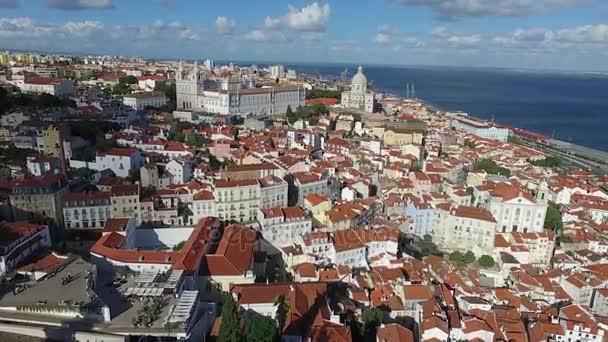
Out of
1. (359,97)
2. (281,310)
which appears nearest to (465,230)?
(281,310)

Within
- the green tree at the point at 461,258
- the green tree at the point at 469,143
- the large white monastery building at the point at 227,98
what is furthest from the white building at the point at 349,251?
the large white monastery building at the point at 227,98

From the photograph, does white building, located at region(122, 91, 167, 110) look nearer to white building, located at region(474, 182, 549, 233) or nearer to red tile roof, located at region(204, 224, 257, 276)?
red tile roof, located at region(204, 224, 257, 276)

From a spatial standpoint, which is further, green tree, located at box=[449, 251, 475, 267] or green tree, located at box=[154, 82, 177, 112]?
green tree, located at box=[154, 82, 177, 112]

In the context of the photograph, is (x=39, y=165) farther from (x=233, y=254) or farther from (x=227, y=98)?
(x=227, y=98)

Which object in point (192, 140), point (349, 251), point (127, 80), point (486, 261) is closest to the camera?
point (349, 251)

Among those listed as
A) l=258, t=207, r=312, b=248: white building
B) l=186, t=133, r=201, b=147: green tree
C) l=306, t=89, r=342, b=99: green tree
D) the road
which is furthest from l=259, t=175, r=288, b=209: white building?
l=306, t=89, r=342, b=99: green tree
